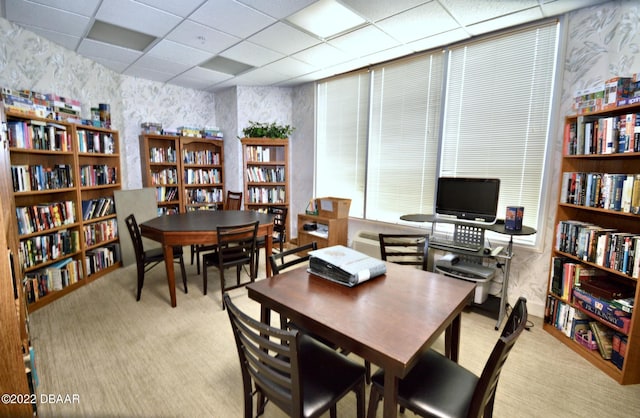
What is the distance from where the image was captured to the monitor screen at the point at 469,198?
264 centimetres

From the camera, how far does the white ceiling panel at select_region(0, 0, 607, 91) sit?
2.45 metres

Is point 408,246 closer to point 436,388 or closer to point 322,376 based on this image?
point 436,388

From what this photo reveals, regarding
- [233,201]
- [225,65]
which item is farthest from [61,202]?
[225,65]

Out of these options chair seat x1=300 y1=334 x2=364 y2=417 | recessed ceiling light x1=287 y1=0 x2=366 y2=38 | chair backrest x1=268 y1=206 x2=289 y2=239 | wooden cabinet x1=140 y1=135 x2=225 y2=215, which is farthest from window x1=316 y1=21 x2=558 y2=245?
chair seat x1=300 y1=334 x2=364 y2=417

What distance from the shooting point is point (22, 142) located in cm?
271

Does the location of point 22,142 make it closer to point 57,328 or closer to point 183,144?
point 57,328

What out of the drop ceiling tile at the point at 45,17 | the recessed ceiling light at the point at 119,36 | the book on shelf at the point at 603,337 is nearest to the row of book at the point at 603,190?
the book on shelf at the point at 603,337

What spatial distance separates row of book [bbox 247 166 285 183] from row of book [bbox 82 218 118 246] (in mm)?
2021

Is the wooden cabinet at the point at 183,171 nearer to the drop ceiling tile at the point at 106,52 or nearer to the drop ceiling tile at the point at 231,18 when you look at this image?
the drop ceiling tile at the point at 106,52

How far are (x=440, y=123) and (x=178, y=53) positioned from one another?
3269mm

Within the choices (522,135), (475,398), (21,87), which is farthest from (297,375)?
(21,87)

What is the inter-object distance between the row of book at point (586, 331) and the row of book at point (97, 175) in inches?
201

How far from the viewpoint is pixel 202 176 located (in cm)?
512

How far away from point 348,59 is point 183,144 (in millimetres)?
2989
